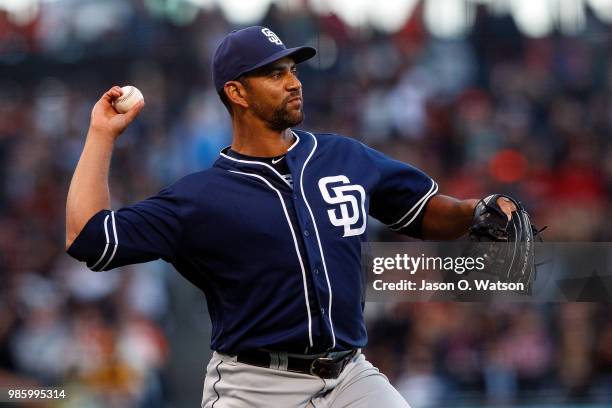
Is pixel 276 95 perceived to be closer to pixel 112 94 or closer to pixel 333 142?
pixel 333 142

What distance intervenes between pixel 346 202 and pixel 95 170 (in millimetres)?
700

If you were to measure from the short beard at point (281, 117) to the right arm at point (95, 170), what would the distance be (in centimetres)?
36

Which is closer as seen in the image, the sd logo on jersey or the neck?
the sd logo on jersey

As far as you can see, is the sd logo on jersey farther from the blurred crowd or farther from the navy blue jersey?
the blurred crowd

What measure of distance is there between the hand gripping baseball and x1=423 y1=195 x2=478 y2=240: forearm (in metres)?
0.93

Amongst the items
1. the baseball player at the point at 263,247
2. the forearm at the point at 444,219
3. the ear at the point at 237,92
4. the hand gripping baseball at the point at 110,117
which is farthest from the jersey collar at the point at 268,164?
the forearm at the point at 444,219

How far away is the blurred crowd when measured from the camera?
18.9 ft

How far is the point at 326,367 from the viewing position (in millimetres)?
2926

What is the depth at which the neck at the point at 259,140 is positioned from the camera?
123 inches

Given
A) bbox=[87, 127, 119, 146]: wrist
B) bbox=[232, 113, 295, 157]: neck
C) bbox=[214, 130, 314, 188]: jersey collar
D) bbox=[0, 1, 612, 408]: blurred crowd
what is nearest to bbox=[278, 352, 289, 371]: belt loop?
bbox=[214, 130, 314, 188]: jersey collar

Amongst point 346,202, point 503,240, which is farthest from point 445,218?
point 346,202

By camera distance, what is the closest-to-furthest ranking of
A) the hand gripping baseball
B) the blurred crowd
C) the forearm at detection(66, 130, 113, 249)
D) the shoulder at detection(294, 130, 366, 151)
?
the forearm at detection(66, 130, 113, 249) < the hand gripping baseball < the shoulder at detection(294, 130, 366, 151) < the blurred crowd

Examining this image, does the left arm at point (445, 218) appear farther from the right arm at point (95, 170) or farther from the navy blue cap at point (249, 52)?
the right arm at point (95, 170)

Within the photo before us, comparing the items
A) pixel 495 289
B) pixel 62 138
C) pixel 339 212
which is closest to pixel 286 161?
pixel 339 212
